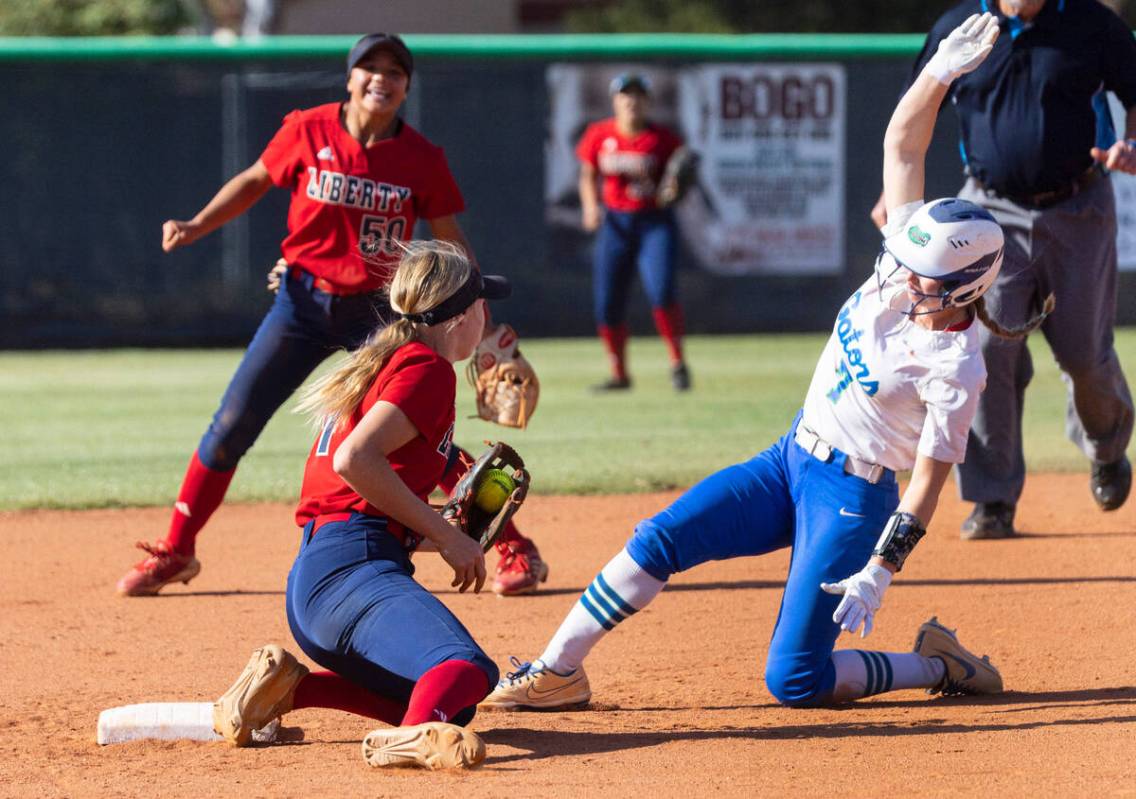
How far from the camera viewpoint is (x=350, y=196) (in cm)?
593

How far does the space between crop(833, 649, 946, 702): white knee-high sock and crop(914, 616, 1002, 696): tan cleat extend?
28mm

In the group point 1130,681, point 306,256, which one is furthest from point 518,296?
point 1130,681

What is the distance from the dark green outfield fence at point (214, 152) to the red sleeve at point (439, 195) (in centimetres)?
883

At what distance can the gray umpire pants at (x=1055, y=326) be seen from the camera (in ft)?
21.1

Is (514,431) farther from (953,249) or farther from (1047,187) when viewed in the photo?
(953,249)

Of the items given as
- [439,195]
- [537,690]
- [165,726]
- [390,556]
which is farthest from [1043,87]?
[165,726]

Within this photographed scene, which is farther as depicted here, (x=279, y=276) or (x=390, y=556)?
(x=279, y=276)

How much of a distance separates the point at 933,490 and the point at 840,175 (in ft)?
38.1

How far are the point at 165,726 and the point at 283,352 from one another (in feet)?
6.35

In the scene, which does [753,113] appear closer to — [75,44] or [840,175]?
[840,175]

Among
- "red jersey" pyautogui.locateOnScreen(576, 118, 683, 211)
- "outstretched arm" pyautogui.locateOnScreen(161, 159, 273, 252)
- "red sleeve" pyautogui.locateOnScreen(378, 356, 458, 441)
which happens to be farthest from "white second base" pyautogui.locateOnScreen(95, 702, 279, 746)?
"red jersey" pyautogui.locateOnScreen(576, 118, 683, 211)

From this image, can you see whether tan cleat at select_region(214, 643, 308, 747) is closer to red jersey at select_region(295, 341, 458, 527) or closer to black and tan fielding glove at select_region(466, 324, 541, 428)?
red jersey at select_region(295, 341, 458, 527)

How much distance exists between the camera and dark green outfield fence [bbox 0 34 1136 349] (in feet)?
48.5

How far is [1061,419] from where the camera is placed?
416 inches
